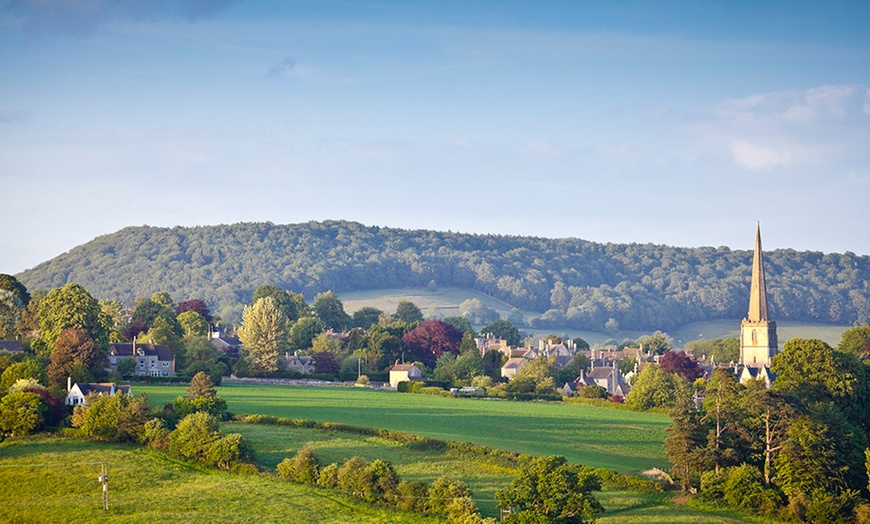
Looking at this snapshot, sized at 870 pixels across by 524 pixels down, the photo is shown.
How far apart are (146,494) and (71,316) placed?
35704 millimetres

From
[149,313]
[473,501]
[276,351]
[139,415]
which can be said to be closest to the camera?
[473,501]

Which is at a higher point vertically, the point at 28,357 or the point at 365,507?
the point at 28,357

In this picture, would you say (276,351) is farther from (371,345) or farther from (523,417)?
(523,417)

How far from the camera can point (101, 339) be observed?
8000 cm

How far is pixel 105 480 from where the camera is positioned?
45.9 metres

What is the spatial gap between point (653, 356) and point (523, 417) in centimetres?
4917

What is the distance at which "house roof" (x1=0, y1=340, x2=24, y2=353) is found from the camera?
7937 cm

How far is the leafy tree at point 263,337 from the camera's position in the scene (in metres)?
96.5

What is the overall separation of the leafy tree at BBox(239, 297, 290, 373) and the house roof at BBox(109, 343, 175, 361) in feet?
26.9

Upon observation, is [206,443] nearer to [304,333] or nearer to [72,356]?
[72,356]

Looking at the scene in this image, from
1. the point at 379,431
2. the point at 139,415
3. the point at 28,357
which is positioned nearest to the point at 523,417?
the point at 379,431

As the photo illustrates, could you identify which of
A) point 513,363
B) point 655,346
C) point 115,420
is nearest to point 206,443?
point 115,420

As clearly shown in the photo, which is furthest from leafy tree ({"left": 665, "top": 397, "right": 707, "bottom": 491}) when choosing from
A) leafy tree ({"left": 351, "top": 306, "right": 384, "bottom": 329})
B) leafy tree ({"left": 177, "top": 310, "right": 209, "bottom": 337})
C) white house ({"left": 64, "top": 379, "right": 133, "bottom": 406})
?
leafy tree ({"left": 351, "top": 306, "right": 384, "bottom": 329})

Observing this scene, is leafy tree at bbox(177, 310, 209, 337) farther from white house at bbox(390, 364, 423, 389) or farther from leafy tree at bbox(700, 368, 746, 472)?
leafy tree at bbox(700, 368, 746, 472)
